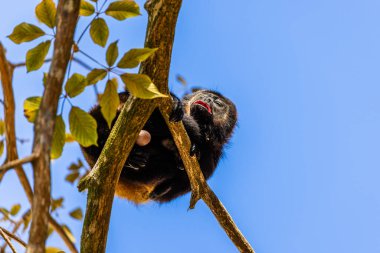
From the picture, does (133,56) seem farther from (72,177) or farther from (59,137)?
(72,177)

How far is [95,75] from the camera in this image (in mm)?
2471

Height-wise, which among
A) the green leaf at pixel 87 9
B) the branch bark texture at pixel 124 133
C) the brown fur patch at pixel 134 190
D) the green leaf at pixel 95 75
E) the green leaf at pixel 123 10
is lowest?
the brown fur patch at pixel 134 190

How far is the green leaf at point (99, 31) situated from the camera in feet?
8.77

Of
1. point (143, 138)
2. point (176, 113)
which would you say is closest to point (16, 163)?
point (176, 113)

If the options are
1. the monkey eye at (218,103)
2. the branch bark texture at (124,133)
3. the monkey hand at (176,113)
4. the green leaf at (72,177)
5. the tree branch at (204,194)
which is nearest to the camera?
the branch bark texture at (124,133)

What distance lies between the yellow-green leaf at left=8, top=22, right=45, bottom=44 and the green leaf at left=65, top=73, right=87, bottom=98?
30cm

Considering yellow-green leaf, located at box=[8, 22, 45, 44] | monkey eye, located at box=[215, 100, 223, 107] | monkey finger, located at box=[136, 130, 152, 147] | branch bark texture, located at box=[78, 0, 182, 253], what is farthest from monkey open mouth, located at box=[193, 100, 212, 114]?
yellow-green leaf, located at box=[8, 22, 45, 44]

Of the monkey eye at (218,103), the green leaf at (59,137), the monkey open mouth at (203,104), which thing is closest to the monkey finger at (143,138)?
the monkey open mouth at (203,104)

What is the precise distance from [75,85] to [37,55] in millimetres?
268

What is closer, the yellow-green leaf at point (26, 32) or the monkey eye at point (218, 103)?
the yellow-green leaf at point (26, 32)

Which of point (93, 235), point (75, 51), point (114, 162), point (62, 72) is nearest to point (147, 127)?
point (114, 162)

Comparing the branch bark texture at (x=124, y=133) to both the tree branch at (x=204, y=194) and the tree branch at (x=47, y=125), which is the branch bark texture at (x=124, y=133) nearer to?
the tree branch at (x=204, y=194)

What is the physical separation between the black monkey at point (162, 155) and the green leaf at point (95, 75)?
2.08 m

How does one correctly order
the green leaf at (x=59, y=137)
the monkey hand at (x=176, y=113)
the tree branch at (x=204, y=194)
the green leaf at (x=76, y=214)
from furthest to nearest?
the green leaf at (x=76, y=214) → the tree branch at (x=204, y=194) → the monkey hand at (x=176, y=113) → the green leaf at (x=59, y=137)
